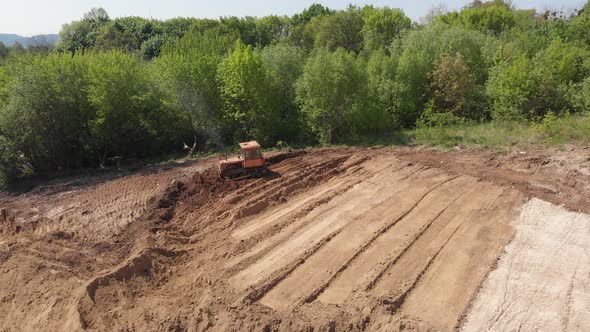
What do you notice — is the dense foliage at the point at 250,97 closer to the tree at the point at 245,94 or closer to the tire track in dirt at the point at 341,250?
the tree at the point at 245,94

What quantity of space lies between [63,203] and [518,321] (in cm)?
1742

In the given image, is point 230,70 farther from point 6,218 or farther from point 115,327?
point 115,327

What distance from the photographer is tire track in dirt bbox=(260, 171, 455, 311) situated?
1168cm

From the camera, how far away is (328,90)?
24.1 m

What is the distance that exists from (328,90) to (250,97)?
186 inches

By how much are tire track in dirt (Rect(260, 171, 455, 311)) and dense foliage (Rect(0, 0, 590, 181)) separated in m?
9.27

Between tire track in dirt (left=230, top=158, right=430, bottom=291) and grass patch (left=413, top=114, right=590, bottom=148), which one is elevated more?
grass patch (left=413, top=114, right=590, bottom=148)

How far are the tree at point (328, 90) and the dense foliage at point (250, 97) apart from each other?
0.07 metres

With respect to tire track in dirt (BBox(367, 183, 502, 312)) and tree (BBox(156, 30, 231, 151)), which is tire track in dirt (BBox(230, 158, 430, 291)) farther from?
tree (BBox(156, 30, 231, 151))

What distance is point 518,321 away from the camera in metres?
10.5

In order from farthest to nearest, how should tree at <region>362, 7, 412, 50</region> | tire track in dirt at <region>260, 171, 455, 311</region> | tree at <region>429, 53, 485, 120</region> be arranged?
tree at <region>362, 7, 412, 50</region> → tree at <region>429, 53, 485, 120</region> → tire track in dirt at <region>260, 171, 455, 311</region>

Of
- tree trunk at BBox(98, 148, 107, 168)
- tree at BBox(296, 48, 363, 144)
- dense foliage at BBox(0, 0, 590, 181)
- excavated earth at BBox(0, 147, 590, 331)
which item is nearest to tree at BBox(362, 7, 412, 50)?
dense foliage at BBox(0, 0, 590, 181)

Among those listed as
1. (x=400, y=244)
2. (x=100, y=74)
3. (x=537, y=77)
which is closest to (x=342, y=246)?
(x=400, y=244)

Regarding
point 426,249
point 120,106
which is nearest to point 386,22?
point 120,106
